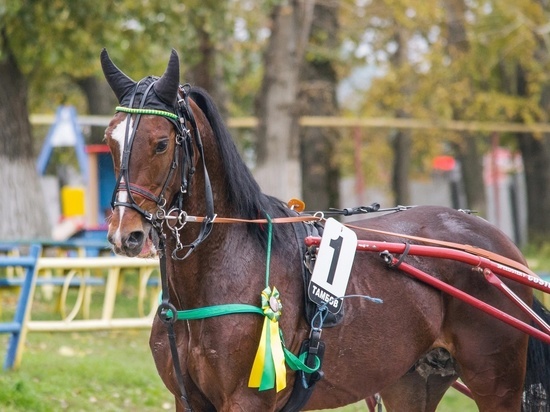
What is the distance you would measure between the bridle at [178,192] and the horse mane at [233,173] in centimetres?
11

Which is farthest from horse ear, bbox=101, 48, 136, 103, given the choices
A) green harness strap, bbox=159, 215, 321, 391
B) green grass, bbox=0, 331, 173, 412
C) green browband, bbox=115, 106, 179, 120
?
green grass, bbox=0, 331, 173, 412

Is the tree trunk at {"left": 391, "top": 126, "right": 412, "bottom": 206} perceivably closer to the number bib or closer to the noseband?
the number bib

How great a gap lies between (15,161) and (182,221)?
11268mm

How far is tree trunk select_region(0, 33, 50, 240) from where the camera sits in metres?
14.9

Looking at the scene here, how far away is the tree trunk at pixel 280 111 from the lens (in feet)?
47.2

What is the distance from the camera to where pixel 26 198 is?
15.0 meters

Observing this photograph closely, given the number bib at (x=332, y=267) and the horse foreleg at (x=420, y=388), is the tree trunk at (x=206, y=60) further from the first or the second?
the number bib at (x=332, y=267)

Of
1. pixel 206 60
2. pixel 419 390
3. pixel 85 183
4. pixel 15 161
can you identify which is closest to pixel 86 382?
pixel 419 390

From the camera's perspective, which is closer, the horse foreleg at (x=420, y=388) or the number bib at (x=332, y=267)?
the number bib at (x=332, y=267)

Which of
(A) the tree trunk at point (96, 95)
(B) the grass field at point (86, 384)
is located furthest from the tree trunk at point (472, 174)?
(B) the grass field at point (86, 384)

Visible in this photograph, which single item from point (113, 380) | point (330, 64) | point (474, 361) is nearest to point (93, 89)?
point (330, 64)

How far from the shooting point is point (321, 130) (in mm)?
19219

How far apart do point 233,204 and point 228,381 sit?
816 mm

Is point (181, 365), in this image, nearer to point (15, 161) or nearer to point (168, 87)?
point (168, 87)
